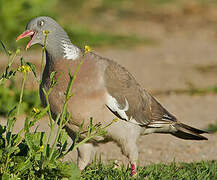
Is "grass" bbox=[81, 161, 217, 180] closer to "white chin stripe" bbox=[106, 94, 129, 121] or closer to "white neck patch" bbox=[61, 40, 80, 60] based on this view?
"white chin stripe" bbox=[106, 94, 129, 121]

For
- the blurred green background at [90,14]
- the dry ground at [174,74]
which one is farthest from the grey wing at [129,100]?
the blurred green background at [90,14]

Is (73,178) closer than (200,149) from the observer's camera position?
Yes

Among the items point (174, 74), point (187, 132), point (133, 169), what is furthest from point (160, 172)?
point (174, 74)

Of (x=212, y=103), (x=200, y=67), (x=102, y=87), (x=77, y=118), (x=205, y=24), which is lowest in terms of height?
(x=77, y=118)

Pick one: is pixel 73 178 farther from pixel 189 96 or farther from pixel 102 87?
pixel 189 96

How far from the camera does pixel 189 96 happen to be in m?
8.45

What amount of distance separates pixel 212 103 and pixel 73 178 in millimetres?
4810

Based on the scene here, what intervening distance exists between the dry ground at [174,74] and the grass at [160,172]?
0.72 meters

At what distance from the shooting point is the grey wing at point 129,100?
4.17 m

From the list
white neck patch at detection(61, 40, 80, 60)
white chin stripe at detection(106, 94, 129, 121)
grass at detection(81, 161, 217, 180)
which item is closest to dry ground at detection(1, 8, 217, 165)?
grass at detection(81, 161, 217, 180)

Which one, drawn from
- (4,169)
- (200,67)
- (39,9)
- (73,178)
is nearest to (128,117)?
(73,178)

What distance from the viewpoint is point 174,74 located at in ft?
33.1

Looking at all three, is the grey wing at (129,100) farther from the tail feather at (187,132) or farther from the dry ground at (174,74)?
the dry ground at (174,74)

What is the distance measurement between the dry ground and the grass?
72 centimetres
